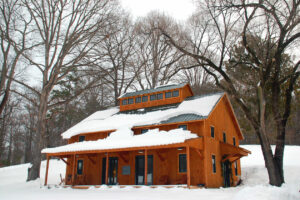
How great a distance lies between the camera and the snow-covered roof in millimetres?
19344

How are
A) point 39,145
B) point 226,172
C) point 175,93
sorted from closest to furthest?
point 226,172, point 39,145, point 175,93

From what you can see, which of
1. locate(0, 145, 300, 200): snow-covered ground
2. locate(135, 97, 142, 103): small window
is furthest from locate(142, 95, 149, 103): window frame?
locate(0, 145, 300, 200): snow-covered ground

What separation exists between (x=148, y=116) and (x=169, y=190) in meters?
7.66

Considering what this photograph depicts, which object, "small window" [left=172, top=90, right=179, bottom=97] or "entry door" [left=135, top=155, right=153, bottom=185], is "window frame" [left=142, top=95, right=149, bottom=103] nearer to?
"small window" [left=172, top=90, right=179, bottom=97]

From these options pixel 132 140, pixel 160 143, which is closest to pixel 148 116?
pixel 132 140

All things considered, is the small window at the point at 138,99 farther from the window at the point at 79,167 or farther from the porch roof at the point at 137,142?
the window at the point at 79,167

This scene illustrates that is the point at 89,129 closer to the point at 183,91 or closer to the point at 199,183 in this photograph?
the point at 183,91

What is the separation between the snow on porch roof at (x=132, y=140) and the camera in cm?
1586

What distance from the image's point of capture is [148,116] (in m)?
20.9

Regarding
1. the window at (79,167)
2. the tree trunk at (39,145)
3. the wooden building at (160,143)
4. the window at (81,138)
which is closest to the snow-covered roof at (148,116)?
the wooden building at (160,143)

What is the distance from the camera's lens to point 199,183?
1720 cm

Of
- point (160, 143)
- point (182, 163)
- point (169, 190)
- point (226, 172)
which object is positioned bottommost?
point (169, 190)

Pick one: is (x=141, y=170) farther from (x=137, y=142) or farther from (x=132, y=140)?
(x=137, y=142)

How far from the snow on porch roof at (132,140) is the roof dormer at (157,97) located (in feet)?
14.1
